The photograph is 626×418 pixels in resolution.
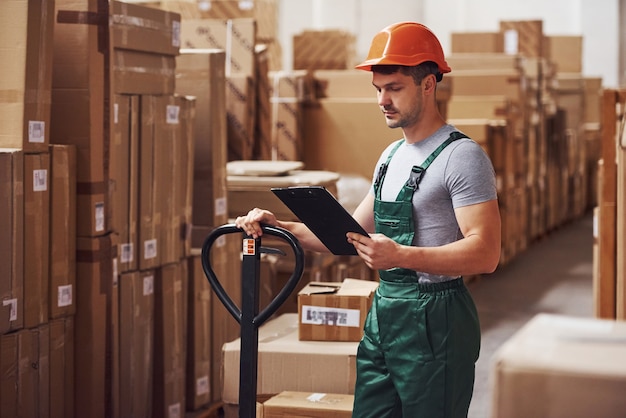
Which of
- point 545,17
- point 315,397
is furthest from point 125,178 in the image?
point 545,17

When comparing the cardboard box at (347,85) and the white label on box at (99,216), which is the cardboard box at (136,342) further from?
the cardboard box at (347,85)

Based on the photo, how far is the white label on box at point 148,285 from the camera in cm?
454

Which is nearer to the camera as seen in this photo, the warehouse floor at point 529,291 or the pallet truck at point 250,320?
the pallet truck at point 250,320

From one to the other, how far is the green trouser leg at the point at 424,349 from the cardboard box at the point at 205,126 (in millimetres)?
2253

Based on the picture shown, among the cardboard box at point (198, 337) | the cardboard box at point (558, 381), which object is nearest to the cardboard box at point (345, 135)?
the cardboard box at point (198, 337)

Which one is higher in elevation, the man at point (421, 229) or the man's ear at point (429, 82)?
the man's ear at point (429, 82)

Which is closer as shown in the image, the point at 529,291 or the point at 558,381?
the point at 558,381

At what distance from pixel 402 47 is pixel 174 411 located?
245 cm

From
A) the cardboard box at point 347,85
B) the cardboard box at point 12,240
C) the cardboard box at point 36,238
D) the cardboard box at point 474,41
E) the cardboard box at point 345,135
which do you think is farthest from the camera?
the cardboard box at point 474,41

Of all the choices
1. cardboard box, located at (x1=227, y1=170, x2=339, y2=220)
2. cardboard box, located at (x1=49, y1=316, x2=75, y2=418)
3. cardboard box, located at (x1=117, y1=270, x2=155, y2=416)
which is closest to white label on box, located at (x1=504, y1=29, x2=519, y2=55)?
cardboard box, located at (x1=227, y1=170, x2=339, y2=220)

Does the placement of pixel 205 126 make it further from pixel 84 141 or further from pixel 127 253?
pixel 84 141

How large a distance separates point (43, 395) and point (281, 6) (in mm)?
12019

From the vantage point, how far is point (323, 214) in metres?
2.75

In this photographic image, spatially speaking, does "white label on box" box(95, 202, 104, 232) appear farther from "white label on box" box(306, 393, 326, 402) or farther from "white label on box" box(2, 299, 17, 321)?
"white label on box" box(306, 393, 326, 402)
